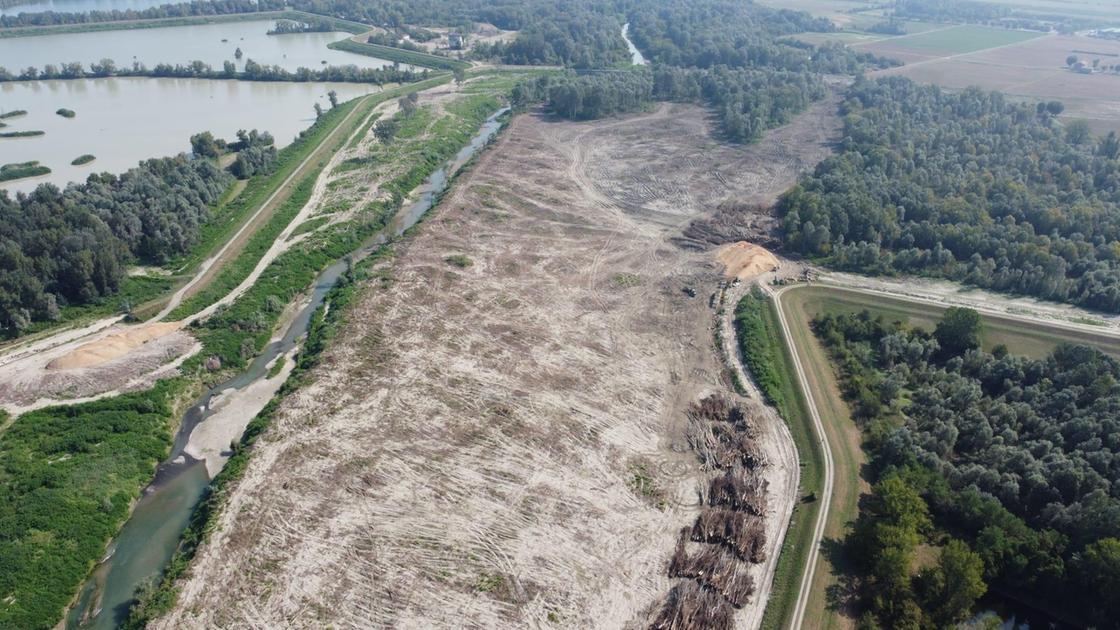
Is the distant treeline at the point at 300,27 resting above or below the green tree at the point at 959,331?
above

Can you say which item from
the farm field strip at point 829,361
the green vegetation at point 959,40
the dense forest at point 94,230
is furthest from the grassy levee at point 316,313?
the green vegetation at point 959,40

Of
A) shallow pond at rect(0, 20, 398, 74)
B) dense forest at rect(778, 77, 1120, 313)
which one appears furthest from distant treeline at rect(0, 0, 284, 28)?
dense forest at rect(778, 77, 1120, 313)

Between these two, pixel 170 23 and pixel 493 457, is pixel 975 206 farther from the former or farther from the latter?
pixel 170 23

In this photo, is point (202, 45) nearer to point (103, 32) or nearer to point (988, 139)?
point (103, 32)

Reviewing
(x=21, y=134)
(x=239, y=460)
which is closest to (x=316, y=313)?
(x=239, y=460)

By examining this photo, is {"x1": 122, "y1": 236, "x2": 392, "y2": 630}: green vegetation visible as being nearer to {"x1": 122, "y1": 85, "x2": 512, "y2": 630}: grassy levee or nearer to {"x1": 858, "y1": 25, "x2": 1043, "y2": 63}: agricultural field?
{"x1": 122, "y1": 85, "x2": 512, "y2": 630}: grassy levee

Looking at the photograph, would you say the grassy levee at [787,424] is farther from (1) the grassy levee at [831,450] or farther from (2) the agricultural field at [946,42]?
(2) the agricultural field at [946,42]

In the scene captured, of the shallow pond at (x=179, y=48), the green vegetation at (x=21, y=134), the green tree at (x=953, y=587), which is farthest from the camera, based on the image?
the shallow pond at (x=179, y=48)
